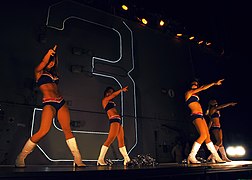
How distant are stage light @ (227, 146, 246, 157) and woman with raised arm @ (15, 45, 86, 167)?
578 centimetres

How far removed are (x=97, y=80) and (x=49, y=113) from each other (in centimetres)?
231

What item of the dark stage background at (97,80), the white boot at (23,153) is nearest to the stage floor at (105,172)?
the white boot at (23,153)

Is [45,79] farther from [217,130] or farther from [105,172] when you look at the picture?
[217,130]

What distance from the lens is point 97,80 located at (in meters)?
5.33

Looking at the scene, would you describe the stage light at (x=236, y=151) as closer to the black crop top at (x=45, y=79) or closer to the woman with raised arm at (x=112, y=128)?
the woman with raised arm at (x=112, y=128)

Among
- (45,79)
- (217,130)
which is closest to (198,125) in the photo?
(217,130)

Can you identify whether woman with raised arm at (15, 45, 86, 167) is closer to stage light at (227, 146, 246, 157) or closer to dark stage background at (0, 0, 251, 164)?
dark stage background at (0, 0, 251, 164)

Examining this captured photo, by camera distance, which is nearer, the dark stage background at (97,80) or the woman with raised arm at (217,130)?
the dark stage background at (97,80)

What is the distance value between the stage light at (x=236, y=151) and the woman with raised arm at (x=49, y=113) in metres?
5.78

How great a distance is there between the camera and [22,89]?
14.3ft

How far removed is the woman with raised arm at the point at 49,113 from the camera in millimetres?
3018

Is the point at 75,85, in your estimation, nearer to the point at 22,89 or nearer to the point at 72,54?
the point at 72,54

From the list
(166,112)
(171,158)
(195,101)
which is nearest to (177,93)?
(166,112)

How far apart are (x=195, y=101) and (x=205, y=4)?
325cm
